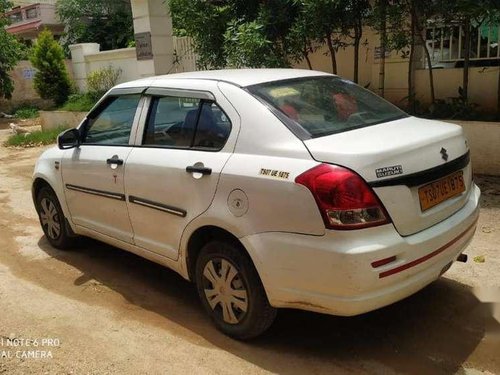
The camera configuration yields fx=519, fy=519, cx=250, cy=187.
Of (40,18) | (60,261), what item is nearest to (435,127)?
(60,261)

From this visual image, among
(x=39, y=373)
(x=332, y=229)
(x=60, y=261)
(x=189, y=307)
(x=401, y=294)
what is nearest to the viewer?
(x=332, y=229)

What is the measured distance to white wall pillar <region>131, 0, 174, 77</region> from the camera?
1087cm

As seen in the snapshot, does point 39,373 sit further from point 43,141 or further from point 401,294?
point 43,141

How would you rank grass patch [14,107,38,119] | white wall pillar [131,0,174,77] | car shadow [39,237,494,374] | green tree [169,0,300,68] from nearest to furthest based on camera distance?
car shadow [39,237,494,374], green tree [169,0,300,68], white wall pillar [131,0,174,77], grass patch [14,107,38,119]

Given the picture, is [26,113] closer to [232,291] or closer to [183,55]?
[183,55]

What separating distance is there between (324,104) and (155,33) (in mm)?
8479

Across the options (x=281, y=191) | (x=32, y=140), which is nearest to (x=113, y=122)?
(x=281, y=191)

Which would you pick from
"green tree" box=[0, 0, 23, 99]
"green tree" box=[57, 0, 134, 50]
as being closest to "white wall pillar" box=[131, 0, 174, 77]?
"green tree" box=[0, 0, 23, 99]

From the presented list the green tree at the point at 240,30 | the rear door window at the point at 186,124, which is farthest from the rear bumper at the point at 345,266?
the green tree at the point at 240,30

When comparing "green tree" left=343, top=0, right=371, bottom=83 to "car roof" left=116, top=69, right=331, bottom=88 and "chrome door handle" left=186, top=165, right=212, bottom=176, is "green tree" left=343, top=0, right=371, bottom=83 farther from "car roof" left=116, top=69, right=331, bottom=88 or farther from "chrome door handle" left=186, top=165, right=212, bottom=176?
"chrome door handle" left=186, top=165, right=212, bottom=176

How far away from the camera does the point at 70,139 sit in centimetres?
441

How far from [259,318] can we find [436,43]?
6538 millimetres

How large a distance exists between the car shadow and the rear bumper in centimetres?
42

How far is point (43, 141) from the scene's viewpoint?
40.7 ft
